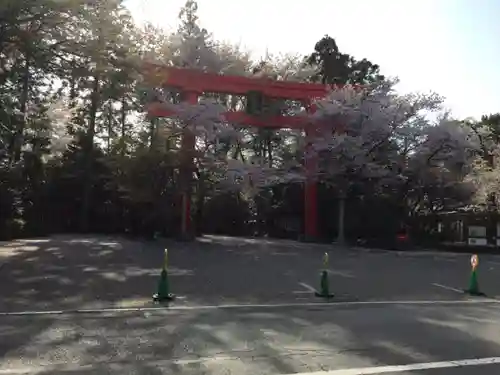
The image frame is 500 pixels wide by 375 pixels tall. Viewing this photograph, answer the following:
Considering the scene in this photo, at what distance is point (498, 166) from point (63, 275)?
2892cm

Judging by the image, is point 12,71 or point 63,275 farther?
point 12,71

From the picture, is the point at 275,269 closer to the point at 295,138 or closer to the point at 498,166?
the point at 295,138

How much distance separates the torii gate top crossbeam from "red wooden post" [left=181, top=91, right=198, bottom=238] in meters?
0.67

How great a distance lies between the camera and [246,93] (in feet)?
103

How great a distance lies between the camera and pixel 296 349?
758 cm

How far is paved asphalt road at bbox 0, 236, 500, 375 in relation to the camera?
22.7 feet

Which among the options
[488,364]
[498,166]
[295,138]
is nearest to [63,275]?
[488,364]

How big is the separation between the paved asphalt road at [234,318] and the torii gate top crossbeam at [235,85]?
41.0 ft

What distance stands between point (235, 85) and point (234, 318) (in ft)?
73.7

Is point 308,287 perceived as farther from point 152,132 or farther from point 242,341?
point 152,132

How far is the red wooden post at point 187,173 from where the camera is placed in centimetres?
2786

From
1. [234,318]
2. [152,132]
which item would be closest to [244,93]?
[152,132]

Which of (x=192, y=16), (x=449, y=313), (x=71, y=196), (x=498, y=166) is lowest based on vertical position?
(x=449, y=313)

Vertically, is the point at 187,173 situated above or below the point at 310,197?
above
